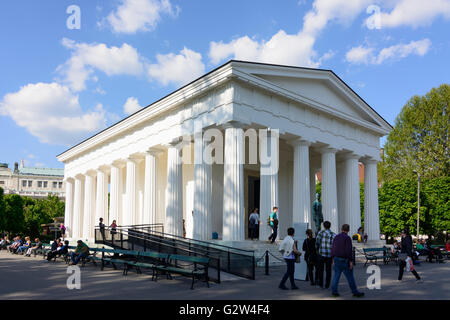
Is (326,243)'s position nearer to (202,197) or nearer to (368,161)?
(202,197)

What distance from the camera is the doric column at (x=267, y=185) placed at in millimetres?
20609

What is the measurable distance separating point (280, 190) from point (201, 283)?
1791cm

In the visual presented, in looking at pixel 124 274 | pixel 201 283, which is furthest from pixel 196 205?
pixel 201 283

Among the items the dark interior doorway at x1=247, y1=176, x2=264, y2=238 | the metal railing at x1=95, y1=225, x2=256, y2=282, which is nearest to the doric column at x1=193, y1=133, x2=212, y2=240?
the metal railing at x1=95, y1=225, x2=256, y2=282

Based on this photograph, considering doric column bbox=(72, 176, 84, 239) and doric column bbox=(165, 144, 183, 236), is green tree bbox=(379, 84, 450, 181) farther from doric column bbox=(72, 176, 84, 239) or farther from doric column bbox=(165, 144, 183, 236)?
doric column bbox=(72, 176, 84, 239)

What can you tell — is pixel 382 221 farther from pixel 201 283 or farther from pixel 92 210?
pixel 201 283

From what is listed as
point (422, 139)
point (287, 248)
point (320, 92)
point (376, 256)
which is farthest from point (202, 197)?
point (422, 139)

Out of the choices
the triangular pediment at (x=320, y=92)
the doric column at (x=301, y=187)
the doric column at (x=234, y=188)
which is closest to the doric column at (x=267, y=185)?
the doric column at (x=234, y=188)

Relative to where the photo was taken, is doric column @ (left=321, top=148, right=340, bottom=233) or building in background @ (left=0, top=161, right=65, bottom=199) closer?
doric column @ (left=321, top=148, right=340, bottom=233)

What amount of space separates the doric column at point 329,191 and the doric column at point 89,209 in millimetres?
19395

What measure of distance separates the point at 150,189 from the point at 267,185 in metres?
8.35

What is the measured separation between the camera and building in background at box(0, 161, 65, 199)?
3627 inches

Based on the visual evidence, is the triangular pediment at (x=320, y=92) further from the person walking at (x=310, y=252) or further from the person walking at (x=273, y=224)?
the person walking at (x=310, y=252)

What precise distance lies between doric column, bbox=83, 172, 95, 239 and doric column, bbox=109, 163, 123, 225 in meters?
4.81
